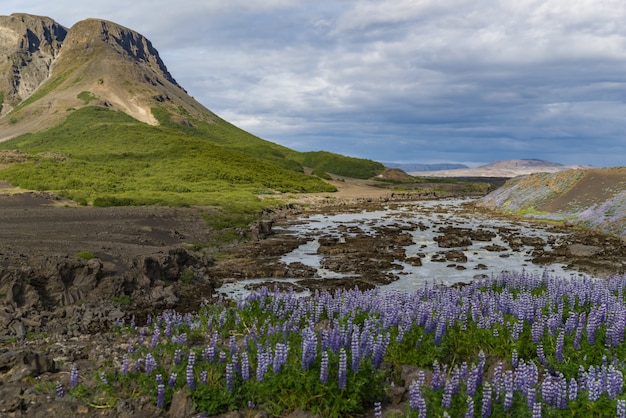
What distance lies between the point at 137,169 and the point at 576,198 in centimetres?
7326

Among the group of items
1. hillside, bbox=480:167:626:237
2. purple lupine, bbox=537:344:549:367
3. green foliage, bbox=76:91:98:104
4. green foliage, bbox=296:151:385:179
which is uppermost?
green foliage, bbox=76:91:98:104

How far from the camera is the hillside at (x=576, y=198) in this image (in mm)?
47219

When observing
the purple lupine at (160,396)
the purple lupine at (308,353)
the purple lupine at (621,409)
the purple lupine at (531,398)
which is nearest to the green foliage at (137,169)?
the purple lupine at (160,396)

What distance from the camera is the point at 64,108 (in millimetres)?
170500

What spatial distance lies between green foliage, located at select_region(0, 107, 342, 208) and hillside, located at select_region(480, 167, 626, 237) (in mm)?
35264

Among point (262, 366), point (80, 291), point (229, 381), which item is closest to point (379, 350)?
point (262, 366)

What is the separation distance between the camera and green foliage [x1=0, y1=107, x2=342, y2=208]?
211 ft

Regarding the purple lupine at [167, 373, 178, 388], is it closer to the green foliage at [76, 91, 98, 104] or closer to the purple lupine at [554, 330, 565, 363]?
the purple lupine at [554, 330, 565, 363]

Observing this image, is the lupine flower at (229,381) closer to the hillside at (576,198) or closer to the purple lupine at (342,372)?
the purple lupine at (342,372)

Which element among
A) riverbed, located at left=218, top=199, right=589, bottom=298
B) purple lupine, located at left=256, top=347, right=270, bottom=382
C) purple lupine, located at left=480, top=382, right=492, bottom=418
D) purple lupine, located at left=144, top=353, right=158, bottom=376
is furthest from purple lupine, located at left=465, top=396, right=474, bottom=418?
riverbed, located at left=218, top=199, right=589, bottom=298

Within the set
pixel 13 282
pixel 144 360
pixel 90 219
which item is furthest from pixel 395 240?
pixel 144 360

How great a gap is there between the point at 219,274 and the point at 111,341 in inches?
508

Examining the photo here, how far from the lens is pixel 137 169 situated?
93.4 m

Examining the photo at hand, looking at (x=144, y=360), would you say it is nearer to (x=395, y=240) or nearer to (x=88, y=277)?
(x=88, y=277)
